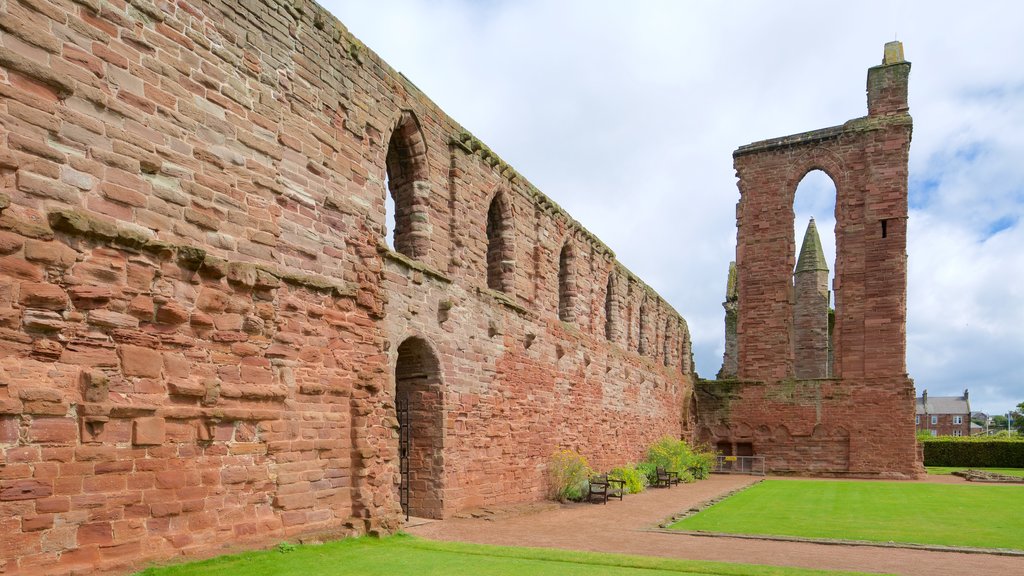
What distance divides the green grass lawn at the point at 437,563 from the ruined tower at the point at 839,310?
19.1 metres

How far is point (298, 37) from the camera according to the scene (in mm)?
8562

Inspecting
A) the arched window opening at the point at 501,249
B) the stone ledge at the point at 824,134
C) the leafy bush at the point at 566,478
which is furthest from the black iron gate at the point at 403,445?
the stone ledge at the point at 824,134

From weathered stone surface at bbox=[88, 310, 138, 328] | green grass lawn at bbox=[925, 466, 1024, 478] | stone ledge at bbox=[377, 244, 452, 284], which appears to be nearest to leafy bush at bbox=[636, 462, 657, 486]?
stone ledge at bbox=[377, 244, 452, 284]

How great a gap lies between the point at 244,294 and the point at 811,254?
118 feet

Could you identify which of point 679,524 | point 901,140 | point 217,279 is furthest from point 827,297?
Result: point 217,279

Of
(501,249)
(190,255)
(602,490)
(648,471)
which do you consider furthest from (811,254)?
(190,255)

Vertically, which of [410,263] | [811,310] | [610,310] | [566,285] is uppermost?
[811,310]

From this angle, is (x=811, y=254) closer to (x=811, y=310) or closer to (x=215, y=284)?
(x=811, y=310)

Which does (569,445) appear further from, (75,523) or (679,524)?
(75,523)

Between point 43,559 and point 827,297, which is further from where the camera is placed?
point 827,297

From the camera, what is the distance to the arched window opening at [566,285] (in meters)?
17.1

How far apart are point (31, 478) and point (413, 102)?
7.18 m

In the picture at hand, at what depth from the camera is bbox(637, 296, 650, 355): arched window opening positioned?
23256 millimetres

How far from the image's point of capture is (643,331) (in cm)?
2348
